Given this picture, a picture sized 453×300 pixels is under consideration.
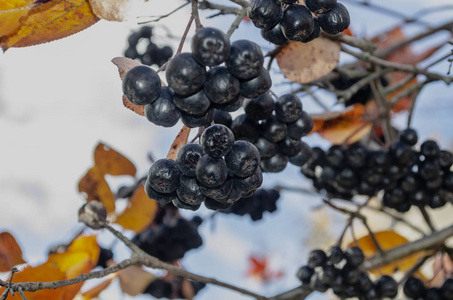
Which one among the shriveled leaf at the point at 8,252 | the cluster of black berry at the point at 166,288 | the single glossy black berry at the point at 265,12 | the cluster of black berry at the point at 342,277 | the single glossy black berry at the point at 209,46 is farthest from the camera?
the cluster of black berry at the point at 166,288

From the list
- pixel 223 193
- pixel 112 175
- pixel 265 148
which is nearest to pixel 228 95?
pixel 223 193

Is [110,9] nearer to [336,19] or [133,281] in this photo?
[336,19]

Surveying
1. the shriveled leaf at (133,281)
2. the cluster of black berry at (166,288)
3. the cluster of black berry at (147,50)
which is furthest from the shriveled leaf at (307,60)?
the cluster of black berry at (166,288)

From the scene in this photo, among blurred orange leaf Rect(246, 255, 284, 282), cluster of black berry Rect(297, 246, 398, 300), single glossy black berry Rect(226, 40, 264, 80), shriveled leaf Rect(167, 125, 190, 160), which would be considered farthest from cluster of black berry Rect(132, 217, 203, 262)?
blurred orange leaf Rect(246, 255, 284, 282)

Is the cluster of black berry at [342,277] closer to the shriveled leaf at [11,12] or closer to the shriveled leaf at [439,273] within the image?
the shriveled leaf at [439,273]

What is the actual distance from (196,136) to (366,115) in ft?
3.00

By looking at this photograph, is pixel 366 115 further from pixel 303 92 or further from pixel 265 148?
pixel 265 148

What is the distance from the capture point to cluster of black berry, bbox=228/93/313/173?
35.6 inches

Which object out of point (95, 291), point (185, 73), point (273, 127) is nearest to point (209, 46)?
point (185, 73)

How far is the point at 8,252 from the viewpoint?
41.2 inches

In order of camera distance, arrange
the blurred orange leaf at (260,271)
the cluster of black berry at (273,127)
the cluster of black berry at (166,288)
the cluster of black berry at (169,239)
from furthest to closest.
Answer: the blurred orange leaf at (260,271), the cluster of black berry at (166,288), the cluster of black berry at (169,239), the cluster of black berry at (273,127)

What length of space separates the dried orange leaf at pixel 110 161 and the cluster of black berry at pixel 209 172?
0.57 m

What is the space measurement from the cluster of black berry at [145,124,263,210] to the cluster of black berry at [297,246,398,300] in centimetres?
53

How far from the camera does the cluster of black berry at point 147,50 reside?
1.81 metres
